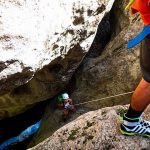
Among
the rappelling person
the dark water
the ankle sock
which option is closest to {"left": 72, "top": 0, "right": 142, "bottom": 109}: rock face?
the rappelling person

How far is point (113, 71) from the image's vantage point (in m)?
5.82

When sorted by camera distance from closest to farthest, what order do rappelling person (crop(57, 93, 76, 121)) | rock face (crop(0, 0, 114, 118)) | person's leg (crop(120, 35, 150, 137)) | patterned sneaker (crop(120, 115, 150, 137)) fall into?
person's leg (crop(120, 35, 150, 137))
patterned sneaker (crop(120, 115, 150, 137))
rock face (crop(0, 0, 114, 118))
rappelling person (crop(57, 93, 76, 121))

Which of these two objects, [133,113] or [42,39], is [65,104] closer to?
[42,39]

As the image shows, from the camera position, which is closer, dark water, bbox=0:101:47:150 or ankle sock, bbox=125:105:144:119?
ankle sock, bbox=125:105:144:119

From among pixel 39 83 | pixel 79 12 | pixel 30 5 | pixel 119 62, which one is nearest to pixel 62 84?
pixel 39 83

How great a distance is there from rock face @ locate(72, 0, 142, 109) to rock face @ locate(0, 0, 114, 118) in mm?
461

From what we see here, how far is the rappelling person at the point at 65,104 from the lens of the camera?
597 cm

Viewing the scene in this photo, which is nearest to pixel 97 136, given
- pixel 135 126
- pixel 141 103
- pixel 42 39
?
pixel 135 126

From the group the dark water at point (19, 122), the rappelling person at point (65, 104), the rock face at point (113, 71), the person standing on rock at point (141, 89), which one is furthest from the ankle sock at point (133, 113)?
the dark water at point (19, 122)

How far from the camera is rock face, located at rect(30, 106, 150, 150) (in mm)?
3721

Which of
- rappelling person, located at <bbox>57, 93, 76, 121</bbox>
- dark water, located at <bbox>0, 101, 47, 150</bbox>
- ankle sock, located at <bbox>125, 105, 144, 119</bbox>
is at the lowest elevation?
dark water, located at <bbox>0, 101, 47, 150</bbox>

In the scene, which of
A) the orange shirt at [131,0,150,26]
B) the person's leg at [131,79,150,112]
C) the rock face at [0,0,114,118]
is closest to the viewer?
the orange shirt at [131,0,150,26]

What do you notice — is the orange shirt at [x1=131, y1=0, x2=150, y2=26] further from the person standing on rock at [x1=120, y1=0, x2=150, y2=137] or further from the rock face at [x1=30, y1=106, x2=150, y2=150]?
the rock face at [x1=30, y1=106, x2=150, y2=150]

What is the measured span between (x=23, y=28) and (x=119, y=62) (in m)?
1.99
